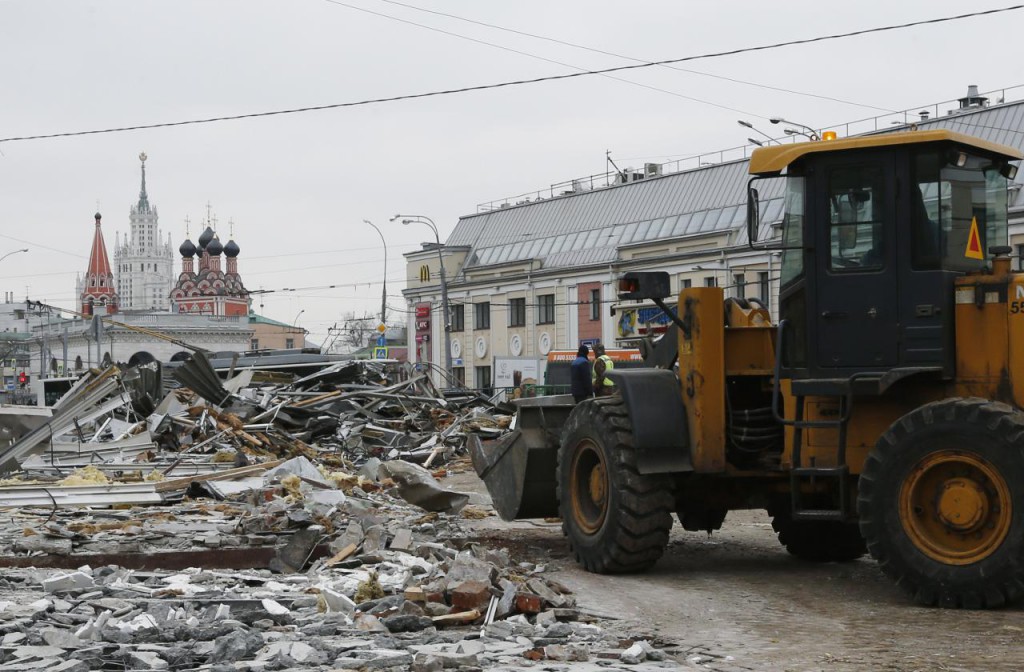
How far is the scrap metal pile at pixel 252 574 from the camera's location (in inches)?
279

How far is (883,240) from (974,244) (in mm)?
634

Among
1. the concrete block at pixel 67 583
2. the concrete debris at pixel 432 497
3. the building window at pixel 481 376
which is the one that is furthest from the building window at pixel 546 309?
the concrete block at pixel 67 583

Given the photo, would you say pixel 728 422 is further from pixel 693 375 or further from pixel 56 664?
pixel 56 664

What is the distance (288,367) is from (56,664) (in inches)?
1192

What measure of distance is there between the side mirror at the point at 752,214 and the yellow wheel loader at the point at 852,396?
0.02 meters

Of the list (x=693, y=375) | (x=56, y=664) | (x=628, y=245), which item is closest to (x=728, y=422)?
(x=693, y=375)

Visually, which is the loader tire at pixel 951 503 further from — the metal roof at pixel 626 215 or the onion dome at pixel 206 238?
the onion dome at pixel 206 238

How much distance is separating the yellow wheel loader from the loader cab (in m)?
0.01

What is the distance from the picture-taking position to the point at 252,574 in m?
9.93

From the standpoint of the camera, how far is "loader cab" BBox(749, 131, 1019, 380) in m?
8.88

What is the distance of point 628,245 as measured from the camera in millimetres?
56500

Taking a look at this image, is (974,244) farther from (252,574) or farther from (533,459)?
(252,574)

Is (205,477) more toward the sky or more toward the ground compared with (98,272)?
more toward the ground

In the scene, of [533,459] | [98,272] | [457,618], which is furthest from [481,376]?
[98,272]
